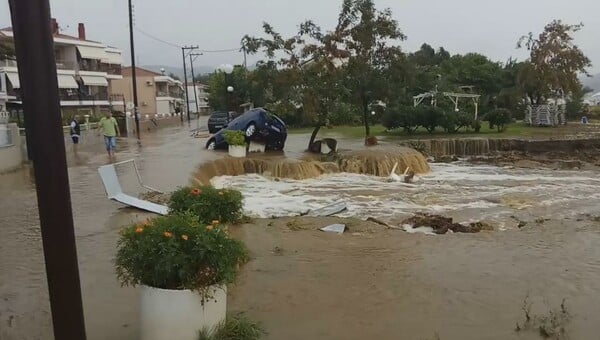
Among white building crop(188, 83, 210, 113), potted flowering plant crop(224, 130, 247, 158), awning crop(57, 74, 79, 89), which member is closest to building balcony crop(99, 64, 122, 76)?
awning crop(57, 74, 79, 89)

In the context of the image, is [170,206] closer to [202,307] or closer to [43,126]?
[202,307]

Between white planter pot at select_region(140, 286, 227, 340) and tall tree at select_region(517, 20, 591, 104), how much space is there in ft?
122

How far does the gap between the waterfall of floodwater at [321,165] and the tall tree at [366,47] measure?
136 inches

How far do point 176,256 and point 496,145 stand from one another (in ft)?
81.9

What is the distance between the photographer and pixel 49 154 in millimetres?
2607

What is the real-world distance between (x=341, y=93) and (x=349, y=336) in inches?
690

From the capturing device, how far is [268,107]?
70.4 feet

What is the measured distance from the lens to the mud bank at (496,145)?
26125 millimetres

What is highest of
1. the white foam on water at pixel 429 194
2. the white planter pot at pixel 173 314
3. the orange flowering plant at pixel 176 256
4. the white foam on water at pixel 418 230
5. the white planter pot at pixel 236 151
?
the orange flowering plant at pixel 176 256

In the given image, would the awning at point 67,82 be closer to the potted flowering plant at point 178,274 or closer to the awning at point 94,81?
the awning at point 94,81

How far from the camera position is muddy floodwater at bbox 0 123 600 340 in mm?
5168

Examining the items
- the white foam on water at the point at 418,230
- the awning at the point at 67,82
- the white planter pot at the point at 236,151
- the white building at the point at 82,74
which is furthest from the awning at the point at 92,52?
the white foam on water at the point at 418,230

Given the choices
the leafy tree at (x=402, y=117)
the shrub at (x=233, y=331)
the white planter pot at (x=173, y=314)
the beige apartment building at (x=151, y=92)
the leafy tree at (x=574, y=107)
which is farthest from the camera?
the beige apartment building at (x=151, y=92)

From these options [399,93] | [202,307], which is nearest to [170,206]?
[202,307]
